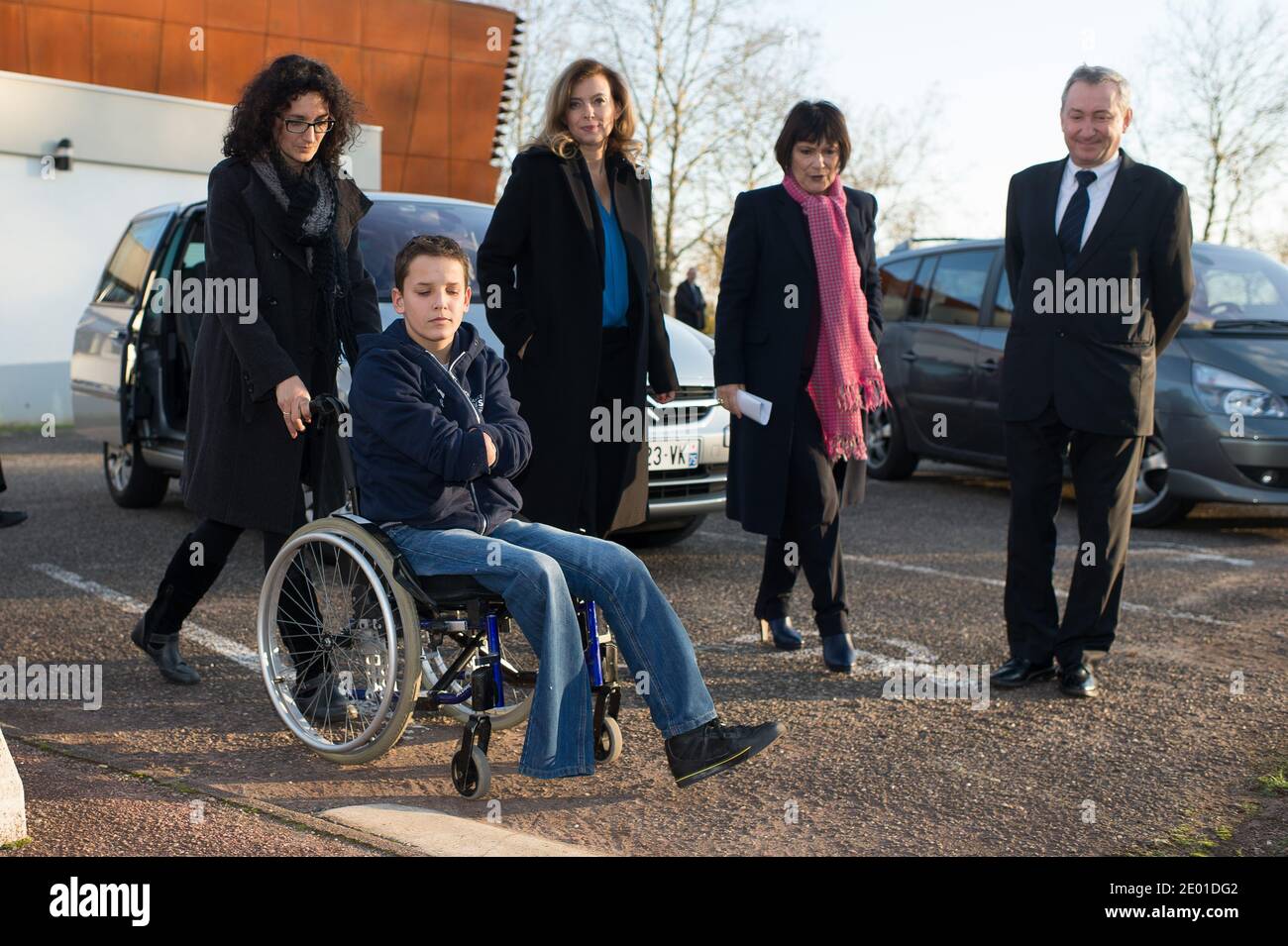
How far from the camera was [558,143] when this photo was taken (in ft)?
15.6

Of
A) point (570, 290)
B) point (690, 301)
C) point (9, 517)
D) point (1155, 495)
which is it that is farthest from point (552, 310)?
point (690, 301)

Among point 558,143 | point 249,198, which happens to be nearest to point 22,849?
point 249,198

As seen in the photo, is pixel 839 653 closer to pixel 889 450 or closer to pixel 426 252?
pixel 426 252

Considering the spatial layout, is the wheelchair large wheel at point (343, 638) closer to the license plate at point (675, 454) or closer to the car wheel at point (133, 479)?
the license plate at point (675, 454)

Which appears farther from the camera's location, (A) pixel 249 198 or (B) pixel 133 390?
(B) pixel 133 390

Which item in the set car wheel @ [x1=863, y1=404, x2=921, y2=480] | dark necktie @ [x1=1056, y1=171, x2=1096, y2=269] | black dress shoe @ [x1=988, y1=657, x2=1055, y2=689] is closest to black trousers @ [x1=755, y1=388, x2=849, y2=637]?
black dress shoe @ [x1=988, y1=657, x2=1055, y2=689]

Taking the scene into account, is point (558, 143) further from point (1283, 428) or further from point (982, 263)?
point (982, 263)

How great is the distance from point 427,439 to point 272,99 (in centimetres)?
134

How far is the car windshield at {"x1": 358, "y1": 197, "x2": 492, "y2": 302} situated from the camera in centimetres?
702

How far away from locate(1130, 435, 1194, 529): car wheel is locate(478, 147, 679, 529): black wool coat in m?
4.97

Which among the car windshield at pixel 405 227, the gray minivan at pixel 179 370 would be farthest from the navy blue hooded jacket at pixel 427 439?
the car windshield at pixel 405 227

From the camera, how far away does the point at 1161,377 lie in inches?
338

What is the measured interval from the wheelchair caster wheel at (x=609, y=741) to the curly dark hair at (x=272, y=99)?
2079 millimetres
